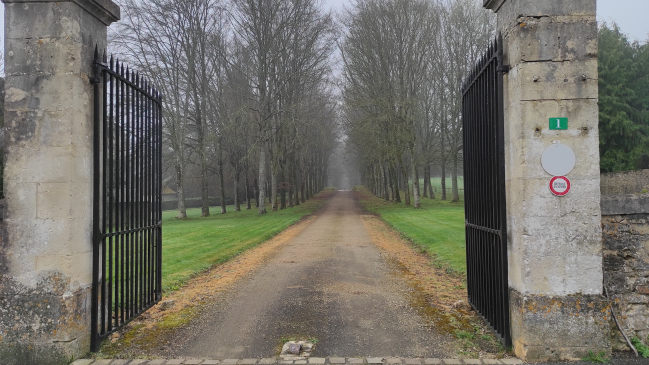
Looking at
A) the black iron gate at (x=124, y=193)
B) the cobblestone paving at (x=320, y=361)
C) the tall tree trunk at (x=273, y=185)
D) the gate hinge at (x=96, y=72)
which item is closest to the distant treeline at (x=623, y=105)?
the tall tree trunk at (x=273, y=185)

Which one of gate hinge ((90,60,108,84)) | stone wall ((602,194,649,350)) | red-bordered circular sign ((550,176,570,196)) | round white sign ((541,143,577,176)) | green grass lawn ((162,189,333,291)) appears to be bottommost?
green grass lawn ((162,189,333,291))

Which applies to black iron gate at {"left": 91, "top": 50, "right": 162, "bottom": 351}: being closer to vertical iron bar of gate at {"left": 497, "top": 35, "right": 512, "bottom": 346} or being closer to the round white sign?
vertical iron bar of gate at {"left": 497, "top": 35, "right": 512, "bottom": 346}

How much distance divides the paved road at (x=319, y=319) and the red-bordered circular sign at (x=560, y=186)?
2.05 metres

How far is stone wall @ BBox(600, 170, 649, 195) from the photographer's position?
54.0 ft

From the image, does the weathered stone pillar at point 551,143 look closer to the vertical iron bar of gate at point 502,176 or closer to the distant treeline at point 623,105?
the vertical iron bar of gate at point 502,176

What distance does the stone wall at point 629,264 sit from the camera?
488 cm

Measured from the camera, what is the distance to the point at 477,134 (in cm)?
600

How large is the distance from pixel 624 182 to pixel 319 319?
55.3 feet

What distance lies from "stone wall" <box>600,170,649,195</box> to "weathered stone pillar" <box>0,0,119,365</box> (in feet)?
57.2

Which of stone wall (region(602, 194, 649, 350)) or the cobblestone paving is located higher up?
stone wall (region(602, 194, 649, 350))

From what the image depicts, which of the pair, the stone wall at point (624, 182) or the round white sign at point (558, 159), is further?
the stone wall at point (624, 182)

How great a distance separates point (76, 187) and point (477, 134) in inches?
196

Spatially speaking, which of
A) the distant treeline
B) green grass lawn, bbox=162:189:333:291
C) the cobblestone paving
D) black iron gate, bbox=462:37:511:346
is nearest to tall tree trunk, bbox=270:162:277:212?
green grass lawn, bbox=162:189:333:291

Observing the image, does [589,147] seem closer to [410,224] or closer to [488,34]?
[410,224]
